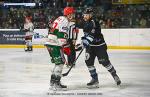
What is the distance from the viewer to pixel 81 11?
18.6 metres

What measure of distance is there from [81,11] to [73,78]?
374 inches

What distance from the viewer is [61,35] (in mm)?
7551

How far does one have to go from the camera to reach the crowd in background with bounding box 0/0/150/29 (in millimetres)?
17812

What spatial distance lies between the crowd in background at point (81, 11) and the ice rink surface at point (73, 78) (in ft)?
12.9

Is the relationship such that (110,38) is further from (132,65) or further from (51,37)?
(51,37)

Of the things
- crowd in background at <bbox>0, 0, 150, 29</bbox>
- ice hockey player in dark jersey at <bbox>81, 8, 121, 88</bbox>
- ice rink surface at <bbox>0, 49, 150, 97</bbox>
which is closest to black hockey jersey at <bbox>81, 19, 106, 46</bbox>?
ice hockey player in dark jersey at <bbox>81, 8, 121, 88</bbox>

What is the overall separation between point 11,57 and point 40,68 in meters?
2.96

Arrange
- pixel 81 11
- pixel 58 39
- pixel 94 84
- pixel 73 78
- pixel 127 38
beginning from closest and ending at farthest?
pixel 58 39, pixel 94 84, pixel 73 78, pixel 127 38, pixel 81 11

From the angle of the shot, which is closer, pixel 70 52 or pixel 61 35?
pixel 61 35

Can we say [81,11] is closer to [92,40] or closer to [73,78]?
[73,78]

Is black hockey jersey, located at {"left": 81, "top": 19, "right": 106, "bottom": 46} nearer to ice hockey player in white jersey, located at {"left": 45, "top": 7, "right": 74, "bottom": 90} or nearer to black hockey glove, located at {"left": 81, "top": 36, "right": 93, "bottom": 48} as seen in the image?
black hockey glove, located at {"left": 81, "top": 36, "right": 93, "bottom": 48}

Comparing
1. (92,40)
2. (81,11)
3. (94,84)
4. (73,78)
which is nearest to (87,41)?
(92,40)

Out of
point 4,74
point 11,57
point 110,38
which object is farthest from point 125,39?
point 4,74

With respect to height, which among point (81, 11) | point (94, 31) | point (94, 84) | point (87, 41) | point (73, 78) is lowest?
point (73, 78)
